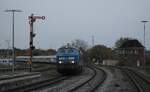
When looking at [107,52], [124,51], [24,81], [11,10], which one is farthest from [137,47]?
[24,81]

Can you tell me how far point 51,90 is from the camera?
813 inches

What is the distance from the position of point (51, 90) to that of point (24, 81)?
215 inches

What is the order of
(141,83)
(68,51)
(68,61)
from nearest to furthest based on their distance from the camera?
(141,83), (68,61), (68,51)

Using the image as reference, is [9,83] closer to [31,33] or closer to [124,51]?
[31,33]

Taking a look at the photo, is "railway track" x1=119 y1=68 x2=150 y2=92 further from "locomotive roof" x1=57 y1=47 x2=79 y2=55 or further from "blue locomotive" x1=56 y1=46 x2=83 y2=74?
"locomotive roof" x1=57 y1=47 x2=79 y2=55

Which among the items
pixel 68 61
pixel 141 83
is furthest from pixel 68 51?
pixel 141 83

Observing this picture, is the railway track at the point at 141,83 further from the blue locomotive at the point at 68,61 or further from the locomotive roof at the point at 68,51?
the locomotive roof at the point at 68,51

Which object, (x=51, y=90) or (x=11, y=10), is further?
(x=11, y=10)

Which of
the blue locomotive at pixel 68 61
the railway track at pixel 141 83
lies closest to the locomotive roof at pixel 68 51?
the blue locomotive at pixel 68 61

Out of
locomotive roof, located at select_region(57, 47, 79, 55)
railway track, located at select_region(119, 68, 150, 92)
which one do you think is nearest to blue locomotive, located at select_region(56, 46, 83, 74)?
locomotive roof, located at select_region(57, 47, 79, 55)

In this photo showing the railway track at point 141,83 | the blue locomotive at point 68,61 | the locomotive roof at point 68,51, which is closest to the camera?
the railway track at point 141,83

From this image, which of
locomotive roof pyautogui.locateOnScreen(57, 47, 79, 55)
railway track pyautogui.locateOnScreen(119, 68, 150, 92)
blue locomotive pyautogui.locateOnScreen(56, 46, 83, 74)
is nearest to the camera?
railway track pyautogui.locateOnScreen(119, 68, 150, 92)

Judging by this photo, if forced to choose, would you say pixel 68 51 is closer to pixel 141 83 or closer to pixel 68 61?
pixel 68 61

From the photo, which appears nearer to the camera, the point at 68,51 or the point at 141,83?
the point at 141,83
